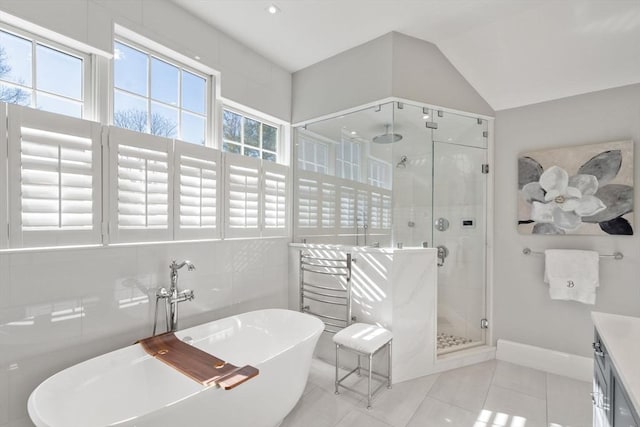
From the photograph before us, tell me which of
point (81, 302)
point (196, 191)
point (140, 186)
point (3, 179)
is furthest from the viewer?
point (196, 191)

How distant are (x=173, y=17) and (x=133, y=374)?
2.41 meters

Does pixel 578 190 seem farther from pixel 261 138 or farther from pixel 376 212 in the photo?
pixel 261 138

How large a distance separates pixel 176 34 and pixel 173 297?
6.29 feet

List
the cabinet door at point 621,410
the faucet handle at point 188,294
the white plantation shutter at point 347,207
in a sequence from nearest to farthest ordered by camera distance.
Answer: the cabinet door at point 621,410
the faucet handle at point 188,294
the white plantation shutter at point 347,207

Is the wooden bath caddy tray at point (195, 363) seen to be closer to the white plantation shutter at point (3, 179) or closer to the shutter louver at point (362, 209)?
the white plantation shutter at point (3, 179)

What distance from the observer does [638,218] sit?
7.77 feet

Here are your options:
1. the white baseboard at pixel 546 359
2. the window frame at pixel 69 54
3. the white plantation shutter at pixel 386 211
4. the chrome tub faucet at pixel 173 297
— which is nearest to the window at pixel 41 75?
the window frame at pixel 69 54

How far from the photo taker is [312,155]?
10.1ft

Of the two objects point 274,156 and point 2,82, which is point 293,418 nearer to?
point 274,156

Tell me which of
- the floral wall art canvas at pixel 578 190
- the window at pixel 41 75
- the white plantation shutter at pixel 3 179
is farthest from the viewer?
the floral wall art canvas at pixel 578 190

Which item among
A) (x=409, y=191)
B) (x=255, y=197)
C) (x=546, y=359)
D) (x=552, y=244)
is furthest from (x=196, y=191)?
(x=546, y=359)

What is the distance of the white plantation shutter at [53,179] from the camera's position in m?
1.55

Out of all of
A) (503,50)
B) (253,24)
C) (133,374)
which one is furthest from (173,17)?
(503,50)

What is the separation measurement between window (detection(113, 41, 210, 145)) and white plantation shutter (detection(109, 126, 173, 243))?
0.19 meters
